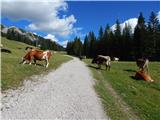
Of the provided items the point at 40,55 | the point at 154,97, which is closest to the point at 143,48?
the point at 40,55

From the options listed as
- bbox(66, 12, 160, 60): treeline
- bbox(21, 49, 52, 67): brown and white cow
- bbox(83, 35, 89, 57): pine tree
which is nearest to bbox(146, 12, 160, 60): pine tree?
bbox(66, 12, 160, 60): treeline

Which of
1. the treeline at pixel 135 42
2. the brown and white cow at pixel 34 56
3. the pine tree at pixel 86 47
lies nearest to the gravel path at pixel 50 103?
the brown and white cow at pixel 34 56

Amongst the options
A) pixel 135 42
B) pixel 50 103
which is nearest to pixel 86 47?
pixel 135 42

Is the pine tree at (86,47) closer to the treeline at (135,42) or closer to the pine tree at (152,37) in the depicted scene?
the treeline at (135,42)

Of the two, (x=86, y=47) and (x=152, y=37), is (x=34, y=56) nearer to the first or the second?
(x=152, y=37)

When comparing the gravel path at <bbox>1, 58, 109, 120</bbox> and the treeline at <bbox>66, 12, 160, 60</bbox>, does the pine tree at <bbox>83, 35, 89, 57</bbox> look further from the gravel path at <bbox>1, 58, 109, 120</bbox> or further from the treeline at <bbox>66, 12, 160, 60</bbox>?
the gravel path at <bbox>1, 58, 109, 120</bbox>

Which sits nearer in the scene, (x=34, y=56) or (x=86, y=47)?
(x=34, y=56)

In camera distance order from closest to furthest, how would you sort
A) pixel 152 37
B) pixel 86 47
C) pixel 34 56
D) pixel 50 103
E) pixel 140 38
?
pixel 50 103 → pixel 34 56 → pixel 152 37 → pixel 140 38 → pixel 86 47

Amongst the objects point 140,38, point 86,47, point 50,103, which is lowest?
point 50,103

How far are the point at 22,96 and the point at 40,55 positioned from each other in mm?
16713

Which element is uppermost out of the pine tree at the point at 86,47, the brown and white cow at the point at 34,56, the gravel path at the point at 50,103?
the pine tree at the point at 86,47

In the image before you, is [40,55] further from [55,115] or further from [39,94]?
[55,115]

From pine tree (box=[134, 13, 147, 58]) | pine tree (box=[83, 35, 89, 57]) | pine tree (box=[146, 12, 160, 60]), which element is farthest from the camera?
pine tree (box=[83, 35, 89, 57])

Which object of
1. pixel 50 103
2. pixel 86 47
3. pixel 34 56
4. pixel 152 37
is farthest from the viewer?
pixel 86 47
